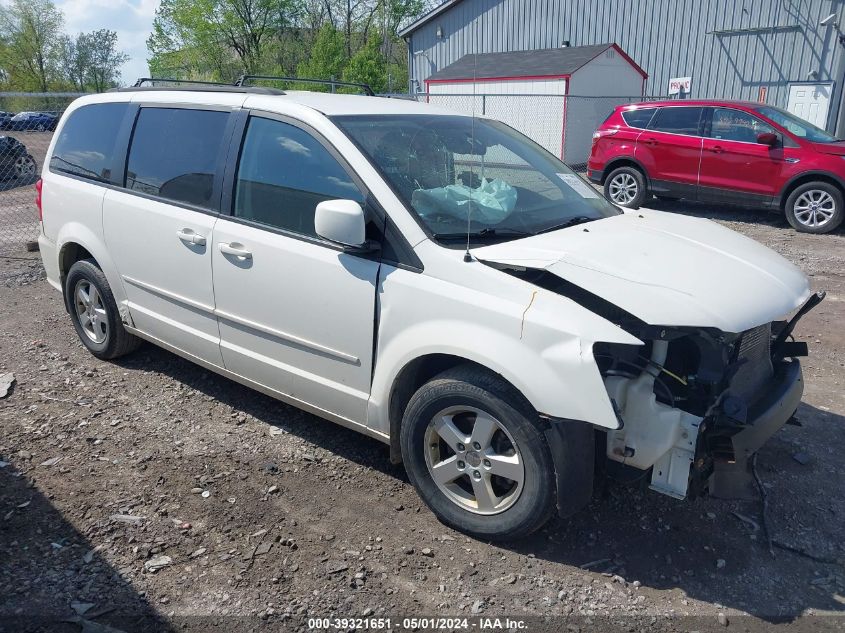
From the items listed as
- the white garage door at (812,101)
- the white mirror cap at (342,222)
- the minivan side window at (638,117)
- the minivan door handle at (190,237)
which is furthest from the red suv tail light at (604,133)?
the white garage door at (812,101)

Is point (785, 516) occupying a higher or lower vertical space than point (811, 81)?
lower

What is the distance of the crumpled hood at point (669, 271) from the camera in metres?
2.75

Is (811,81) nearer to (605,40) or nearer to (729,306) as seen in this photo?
(605,40)

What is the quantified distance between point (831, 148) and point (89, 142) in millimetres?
9485

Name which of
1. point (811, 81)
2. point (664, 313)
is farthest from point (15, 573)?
point (811, 81)

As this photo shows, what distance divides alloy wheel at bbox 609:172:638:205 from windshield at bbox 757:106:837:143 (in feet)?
7.23

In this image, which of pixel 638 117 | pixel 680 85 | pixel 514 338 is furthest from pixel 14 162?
pixel 680 85

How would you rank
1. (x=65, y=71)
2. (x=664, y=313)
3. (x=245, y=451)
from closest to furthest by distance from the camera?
(x=664, y=313)
(x=245, y=451)
(x=65, y=71)

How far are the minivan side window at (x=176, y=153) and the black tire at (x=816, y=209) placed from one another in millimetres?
8929

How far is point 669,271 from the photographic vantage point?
9.88 ft

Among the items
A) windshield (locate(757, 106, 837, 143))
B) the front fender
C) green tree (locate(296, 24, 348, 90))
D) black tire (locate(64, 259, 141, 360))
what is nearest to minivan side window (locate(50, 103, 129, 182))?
black tire (locate(64, 259, 141, 360))

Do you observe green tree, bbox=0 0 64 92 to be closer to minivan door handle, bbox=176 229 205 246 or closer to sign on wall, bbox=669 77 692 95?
sign on wall, bbox=669 77 692 95

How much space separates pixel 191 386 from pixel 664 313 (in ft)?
11.0

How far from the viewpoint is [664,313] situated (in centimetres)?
271
